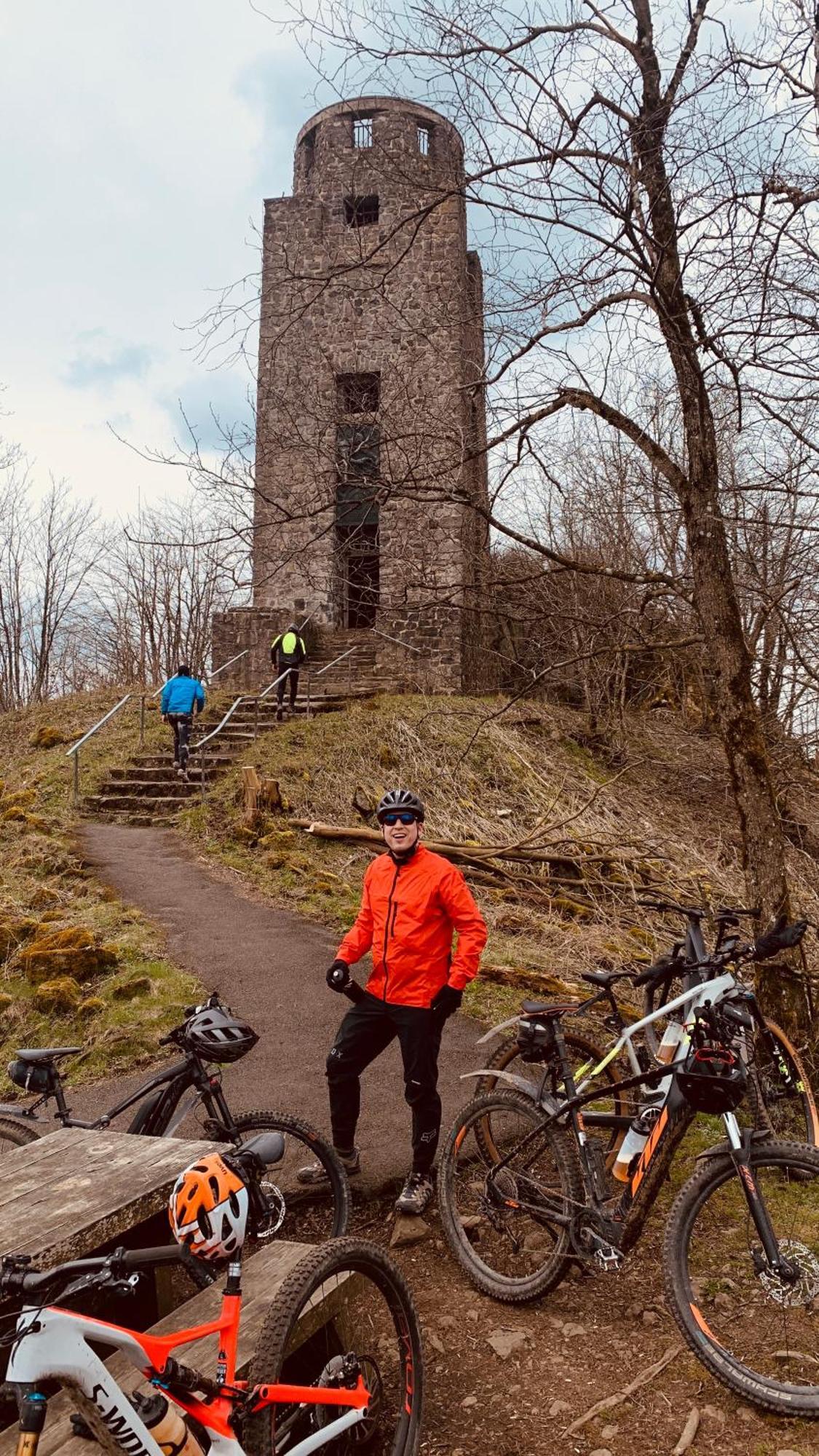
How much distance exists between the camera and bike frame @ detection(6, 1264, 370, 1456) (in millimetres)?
1821

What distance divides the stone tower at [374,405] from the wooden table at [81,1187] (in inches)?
130

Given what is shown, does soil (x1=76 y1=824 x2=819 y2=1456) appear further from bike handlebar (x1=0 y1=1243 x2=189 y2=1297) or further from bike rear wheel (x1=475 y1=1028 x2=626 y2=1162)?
bike handlebar (x1=0 y1=1243 x2=189 y2=1297)

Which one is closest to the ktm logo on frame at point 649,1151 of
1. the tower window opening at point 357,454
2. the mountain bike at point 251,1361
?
the mountain bike at point 251,1361

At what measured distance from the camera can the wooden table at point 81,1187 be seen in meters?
2.64

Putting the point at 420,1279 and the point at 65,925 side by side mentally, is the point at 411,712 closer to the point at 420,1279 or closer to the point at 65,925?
the point at 65,925

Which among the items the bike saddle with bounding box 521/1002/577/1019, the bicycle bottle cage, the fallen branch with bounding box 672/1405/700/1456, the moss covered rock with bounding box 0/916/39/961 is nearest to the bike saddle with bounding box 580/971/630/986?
the bike saddle with bounding box 521/1002/577/1019

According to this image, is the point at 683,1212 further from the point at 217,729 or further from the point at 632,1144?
the point at 217,729

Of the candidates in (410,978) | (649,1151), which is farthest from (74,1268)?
(410,978)

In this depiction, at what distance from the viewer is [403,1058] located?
14.8ft

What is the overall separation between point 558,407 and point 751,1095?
3.60 m

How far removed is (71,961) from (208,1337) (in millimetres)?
5499

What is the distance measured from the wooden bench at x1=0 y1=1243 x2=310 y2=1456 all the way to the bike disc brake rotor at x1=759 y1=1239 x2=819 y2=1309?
146 cm

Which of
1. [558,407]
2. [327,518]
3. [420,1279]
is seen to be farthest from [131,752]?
[420,1279]

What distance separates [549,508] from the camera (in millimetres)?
17734
